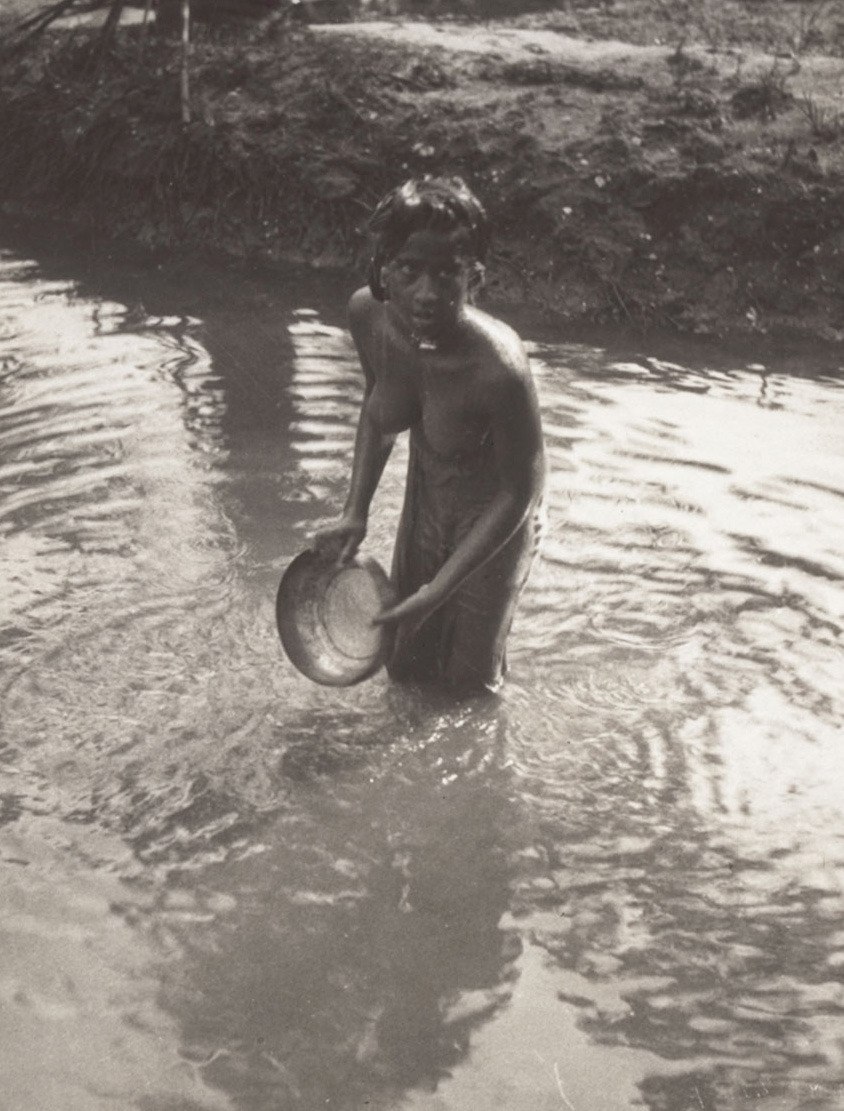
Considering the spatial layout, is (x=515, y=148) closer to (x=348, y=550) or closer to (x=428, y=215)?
(x=348, y=550)

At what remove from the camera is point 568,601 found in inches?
208

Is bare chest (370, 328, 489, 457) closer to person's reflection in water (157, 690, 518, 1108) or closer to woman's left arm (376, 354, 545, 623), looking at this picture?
woman's left arm (376, 354, 545, 623)

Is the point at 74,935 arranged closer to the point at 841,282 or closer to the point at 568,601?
the point at 568,601

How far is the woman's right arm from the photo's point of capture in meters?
4.18

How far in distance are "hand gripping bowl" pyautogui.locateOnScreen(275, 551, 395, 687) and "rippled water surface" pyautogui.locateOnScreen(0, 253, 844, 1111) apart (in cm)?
28

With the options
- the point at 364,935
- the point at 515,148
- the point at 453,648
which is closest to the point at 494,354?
the point at 453,648

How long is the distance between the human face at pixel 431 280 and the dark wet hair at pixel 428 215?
20mm

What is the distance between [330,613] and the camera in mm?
4297

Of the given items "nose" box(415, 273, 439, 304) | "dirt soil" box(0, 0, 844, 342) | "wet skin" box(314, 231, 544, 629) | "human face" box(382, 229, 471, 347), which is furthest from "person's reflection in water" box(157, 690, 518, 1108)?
"dirt soil" box(0, 0, 844, 342)

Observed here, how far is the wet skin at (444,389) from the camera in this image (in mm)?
3736

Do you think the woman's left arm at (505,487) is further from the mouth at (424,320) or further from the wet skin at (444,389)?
the mouth at (424,320)

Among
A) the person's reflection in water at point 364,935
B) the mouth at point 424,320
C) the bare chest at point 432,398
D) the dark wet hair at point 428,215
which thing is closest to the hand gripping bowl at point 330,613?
the person's reflection in water at point 364,935

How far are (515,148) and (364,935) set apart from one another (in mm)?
6268

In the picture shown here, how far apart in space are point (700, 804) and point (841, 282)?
16.2 feet
